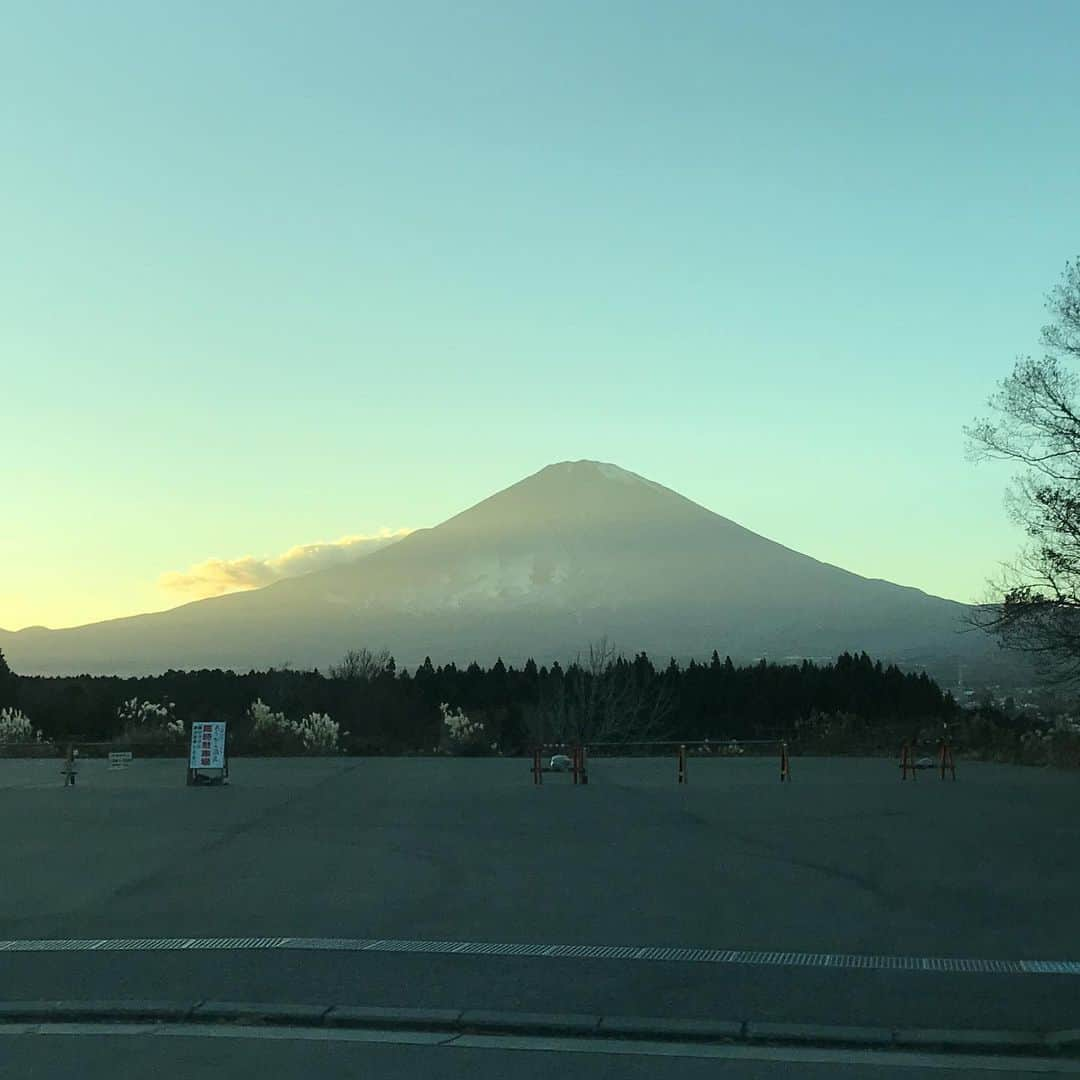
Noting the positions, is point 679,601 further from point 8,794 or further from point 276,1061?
point 276,1061

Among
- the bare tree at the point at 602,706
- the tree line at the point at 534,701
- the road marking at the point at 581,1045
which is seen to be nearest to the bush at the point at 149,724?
the tree line at the point at 534,701

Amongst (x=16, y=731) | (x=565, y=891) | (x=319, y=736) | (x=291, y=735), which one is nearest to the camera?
(x=565, y=891)

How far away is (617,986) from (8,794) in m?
15.5

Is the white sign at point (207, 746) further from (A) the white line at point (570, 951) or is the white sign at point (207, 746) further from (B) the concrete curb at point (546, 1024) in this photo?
(B) the concrete curb at point (546, 1024)

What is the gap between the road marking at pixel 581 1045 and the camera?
6324 mm

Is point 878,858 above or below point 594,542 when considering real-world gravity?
below

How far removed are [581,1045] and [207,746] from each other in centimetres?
1696

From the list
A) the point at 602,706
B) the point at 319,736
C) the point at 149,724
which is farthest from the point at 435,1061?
the point at 602,706

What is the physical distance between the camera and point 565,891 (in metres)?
10.9

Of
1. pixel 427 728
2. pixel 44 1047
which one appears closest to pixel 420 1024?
pixel 44 1047

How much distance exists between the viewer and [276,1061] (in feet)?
21.0

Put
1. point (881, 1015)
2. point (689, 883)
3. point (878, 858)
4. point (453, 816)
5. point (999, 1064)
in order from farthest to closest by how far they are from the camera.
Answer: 1. point (453, 816)
2. point (878, 858)
3. point (689, 883)
4. point (881, 1015)
5. point (999, 1064)

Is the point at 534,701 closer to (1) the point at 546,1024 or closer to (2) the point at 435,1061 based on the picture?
(1) the point at 546,1024

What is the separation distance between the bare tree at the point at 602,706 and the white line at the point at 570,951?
42892 millimetres
